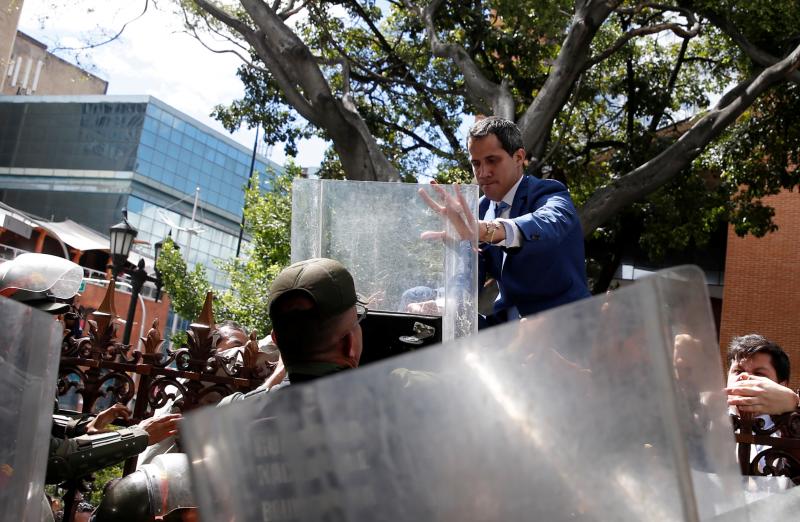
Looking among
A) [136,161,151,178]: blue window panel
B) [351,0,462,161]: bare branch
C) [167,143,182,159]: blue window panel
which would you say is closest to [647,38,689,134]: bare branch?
[351,0,462,161]: bare branch

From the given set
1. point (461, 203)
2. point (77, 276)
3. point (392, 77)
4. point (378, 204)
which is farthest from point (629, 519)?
point (392, 77)

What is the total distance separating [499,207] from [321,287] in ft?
4.32

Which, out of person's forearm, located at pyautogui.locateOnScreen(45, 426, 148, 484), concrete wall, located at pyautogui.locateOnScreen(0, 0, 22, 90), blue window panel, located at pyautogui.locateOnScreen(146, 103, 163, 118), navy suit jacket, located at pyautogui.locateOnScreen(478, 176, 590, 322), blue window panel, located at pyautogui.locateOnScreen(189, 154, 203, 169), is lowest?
person's forearm, located at pyautogui.locateOnScreen(45, 426, 148, 484)

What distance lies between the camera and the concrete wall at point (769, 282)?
20.3 metres

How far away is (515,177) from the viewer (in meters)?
2.82

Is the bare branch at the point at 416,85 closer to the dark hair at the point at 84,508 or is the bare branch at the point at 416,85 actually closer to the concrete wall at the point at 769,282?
the dark hair at the point at 84,508

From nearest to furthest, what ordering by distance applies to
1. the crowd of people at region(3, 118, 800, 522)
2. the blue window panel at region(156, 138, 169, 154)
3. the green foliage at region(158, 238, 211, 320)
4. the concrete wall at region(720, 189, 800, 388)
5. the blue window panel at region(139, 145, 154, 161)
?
the crowd of people at region(3, 118, 800, 522)
the concrete wall at region(720, 189, 800, 388)
the green foliage at region(158, 238, 211, 320)
the blue window panel at region(139, 145, 154, 161)
the blue window panel at region(156, 138, 169, 154)

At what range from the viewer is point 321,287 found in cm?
169

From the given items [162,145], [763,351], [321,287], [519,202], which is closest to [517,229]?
[519,202]

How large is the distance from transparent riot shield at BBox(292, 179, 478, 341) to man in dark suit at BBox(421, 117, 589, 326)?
16 centimetres

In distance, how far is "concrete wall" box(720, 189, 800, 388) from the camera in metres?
20.3

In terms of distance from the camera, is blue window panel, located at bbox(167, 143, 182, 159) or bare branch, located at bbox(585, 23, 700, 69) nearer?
bare branch, located at bbox(585, 23, 700, 69)

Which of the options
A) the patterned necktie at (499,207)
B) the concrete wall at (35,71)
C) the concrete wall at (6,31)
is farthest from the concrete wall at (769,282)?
the concrete wall at (35,71)

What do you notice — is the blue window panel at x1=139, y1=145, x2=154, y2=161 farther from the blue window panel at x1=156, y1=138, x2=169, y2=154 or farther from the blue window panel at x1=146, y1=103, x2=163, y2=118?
the blue window panel at x1=146, y1=103, x2=163, y2=118
